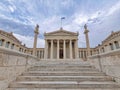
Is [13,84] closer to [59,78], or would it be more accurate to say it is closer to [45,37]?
[59,78]

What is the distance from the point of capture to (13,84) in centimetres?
312

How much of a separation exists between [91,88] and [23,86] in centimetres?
263

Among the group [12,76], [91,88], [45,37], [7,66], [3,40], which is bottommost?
[91,88]

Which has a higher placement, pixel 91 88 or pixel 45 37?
pixel 45 37

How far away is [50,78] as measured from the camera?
3693mm

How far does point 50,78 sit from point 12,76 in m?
1.62

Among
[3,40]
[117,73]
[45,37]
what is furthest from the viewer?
[45,37]

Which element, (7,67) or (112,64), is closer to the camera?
(7,67)

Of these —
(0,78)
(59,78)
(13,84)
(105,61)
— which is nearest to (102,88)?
(105,61)

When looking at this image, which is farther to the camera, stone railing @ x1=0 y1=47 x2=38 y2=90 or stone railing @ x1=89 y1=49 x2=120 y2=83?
stone railing @ x1=89 y1=49 x2=120 y2=83

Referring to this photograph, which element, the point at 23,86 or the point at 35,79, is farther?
the point at 35,79

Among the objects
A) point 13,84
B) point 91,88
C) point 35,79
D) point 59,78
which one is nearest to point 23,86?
point 13,84

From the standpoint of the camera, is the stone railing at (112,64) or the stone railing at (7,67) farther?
the stone railing at (112,64)

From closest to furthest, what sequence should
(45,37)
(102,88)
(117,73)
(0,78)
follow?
(0,78)
(102,88)
(117,73)
(45,37)
